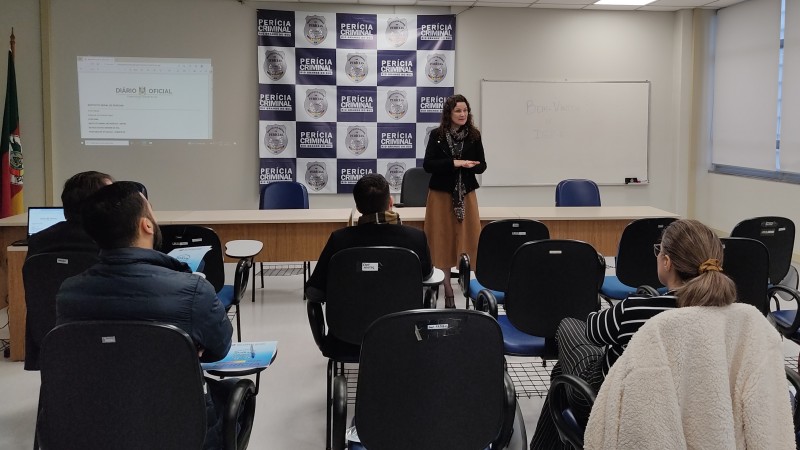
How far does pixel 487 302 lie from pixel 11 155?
5260mm

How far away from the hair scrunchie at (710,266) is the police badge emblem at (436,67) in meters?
5.47

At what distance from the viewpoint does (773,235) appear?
3.51 metres

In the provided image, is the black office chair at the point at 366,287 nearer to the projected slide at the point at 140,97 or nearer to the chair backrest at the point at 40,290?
the chair backrest at the point at 40,290

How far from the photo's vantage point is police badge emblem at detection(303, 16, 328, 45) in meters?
6.76

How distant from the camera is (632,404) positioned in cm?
154

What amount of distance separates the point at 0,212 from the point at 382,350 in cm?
576

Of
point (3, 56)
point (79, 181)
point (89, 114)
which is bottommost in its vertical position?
point (79, 181)

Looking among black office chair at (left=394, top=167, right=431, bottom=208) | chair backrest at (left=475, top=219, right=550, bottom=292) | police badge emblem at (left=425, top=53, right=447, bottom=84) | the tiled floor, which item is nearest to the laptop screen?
the tiled floor

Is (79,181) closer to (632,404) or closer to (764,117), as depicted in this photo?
(632,404)

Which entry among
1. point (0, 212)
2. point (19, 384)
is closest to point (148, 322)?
point (19, 384)

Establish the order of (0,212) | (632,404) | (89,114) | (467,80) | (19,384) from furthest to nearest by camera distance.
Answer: (467,80)
(89,114)
(0,212)
(19,384)
(632,404)

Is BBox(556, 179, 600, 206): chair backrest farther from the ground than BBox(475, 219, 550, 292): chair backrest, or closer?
farther from the ground

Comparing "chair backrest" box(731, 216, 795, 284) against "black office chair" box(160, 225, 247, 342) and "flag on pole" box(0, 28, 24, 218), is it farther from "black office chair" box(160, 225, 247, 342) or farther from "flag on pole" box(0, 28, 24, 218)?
"flag on pole" box(0, 28, 24, 218)

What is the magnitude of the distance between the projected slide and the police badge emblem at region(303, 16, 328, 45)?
1.02 meters
